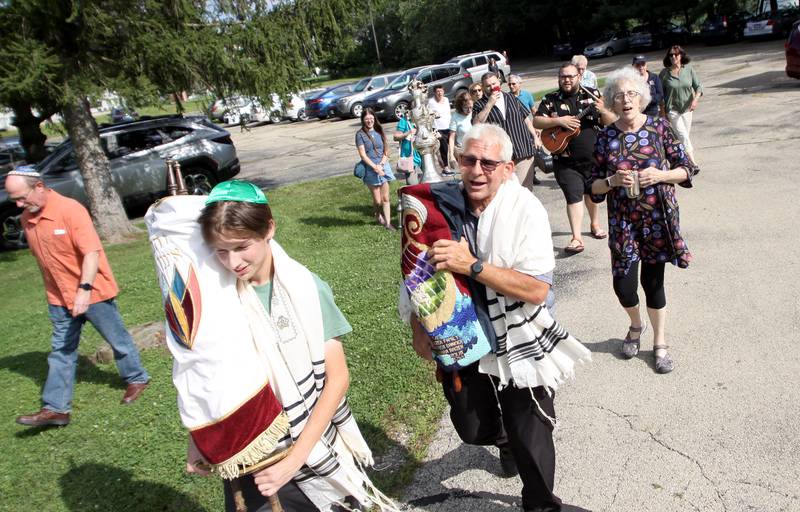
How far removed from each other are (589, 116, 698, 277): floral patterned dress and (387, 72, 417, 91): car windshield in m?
22.2

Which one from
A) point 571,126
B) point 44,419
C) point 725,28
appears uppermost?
point 571,126

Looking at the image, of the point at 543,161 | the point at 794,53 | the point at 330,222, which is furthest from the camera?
the point at 794,53

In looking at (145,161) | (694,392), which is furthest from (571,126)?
(145,161)

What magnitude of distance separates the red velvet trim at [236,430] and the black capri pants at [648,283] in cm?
300

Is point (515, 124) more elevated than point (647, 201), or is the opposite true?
point (515, 124)

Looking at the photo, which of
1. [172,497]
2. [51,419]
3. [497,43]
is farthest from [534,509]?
[497,43]

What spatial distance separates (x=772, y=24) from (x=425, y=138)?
31.9 meters

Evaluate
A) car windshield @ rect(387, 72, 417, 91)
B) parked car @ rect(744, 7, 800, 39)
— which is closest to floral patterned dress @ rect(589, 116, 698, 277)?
car windshield @ rect(387, 72, 417, 91)

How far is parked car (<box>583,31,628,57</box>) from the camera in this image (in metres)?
36.7

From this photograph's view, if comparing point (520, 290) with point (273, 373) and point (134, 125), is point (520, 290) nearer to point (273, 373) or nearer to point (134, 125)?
point (273, 373)

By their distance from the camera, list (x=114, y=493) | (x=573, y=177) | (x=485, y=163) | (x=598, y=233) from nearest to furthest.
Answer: (x=485, y=163) < (x=114, y=493) < (x=573, y=177) < (x=598, y=233)

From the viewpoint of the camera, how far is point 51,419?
4840 mm

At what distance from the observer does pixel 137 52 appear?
32.3ft

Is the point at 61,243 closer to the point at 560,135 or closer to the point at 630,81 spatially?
the point at 630,81
